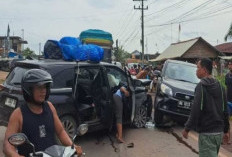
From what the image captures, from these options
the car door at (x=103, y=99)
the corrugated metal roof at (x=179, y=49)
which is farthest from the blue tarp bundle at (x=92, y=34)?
the corrugated metal roof at (x=179, y=49)

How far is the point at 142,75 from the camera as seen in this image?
40.7 ft

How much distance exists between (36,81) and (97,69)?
523 cm

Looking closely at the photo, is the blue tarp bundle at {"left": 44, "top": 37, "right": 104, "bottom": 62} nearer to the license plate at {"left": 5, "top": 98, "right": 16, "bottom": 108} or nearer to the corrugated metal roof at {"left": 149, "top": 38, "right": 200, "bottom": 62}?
the license plate at {"left": 5, "top": 98, "right": 16, "bottom": 108}

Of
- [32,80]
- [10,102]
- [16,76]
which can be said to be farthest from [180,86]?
[32,80]

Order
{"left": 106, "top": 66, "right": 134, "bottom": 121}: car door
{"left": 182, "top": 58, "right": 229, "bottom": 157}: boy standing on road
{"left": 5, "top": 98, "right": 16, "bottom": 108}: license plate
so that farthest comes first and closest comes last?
{"left": 106, "top": 66, "right": 134, "bottom": 121}: car door → {"left": 5, "top": 98, "right": 16, "bottom": 108}: license plate → {"left": 182, "top": 58, "right": 229, "bottom": 157}: boy standing on road

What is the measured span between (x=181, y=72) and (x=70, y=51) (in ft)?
13.4

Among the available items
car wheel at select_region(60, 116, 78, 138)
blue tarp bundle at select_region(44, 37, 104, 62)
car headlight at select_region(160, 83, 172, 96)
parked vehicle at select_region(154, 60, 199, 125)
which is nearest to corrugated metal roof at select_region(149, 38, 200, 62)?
parked vehicle at select_region(154, 60, 199, 125)

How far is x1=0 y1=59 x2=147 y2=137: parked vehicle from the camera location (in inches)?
282

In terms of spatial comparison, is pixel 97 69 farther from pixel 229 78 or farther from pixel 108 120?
pixel 229 78

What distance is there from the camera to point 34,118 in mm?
3047

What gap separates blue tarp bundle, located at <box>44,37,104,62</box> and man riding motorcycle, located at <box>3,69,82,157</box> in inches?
195

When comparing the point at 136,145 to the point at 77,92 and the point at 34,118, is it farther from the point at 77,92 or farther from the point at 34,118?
the point at 34,118

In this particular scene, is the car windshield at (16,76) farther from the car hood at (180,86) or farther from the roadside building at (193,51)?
the roadside building at (193,51)

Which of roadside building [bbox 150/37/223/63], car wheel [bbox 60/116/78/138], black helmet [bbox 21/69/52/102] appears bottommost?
car wheel [bbox 60/116/78/138]
